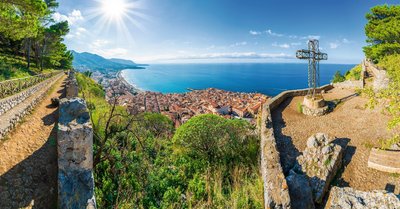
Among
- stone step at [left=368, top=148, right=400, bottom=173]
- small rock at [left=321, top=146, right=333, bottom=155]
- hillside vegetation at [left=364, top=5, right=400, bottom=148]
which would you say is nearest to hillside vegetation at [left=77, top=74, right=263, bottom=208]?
small rock at [left=321, top=146, right=333, bottom=155]

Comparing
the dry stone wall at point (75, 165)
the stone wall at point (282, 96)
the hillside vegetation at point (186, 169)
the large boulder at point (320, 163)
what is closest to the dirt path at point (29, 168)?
the dry stone wall at point (75, 165)

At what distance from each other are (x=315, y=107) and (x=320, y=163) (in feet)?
18.2

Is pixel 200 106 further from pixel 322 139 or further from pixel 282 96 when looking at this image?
pixel 322 139

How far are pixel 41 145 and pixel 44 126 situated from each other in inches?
79.7

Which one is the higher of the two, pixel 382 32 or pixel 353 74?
pixel 382 32

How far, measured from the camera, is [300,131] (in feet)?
31.0

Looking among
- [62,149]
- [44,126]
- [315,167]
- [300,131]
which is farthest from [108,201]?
[300,131]

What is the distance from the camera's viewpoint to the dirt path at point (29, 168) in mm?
4305

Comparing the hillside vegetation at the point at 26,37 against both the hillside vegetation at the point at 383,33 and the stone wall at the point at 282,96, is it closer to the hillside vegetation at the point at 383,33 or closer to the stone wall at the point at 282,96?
the stone wall at the point at 282,96

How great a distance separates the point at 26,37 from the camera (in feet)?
68.1

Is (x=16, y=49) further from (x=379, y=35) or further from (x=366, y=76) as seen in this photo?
(x=379, y=35)

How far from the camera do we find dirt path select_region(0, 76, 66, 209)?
4.30 metres

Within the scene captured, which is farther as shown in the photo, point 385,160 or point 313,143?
point 313,143

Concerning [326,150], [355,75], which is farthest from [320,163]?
[355,75]
